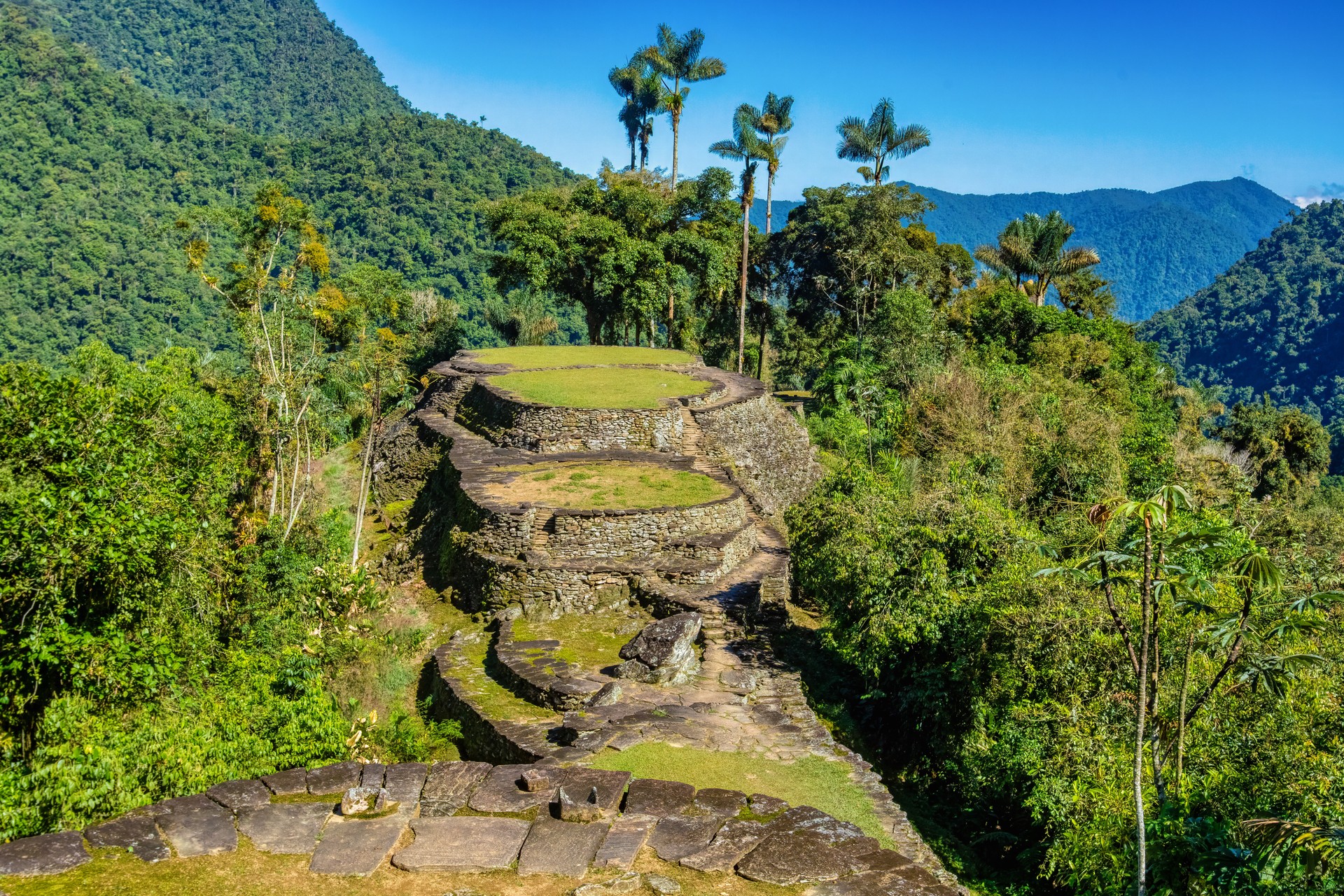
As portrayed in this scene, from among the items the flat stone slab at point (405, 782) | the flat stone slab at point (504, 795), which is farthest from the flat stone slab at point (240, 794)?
the flat stone slab at point (504, 795)

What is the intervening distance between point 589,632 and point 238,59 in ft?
396

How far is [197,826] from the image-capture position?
16.7ft

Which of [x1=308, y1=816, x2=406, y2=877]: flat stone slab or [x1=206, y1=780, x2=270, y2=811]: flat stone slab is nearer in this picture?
[x1=308, y1=816, x2=406, y2=877]: flat stone slab

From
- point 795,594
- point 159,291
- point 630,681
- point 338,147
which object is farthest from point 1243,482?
point 338,147

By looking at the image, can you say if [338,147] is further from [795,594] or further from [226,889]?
[226,889]

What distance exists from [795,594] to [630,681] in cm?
523

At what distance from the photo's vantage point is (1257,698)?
7.91 metres

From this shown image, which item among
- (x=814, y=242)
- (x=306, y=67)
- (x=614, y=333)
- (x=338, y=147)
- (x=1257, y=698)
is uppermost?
(x=306, y=67)

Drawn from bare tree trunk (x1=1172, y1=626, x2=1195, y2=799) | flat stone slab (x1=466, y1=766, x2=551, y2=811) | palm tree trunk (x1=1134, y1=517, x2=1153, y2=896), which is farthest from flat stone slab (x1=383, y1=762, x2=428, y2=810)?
bare tree trunk (x1=1172, y1=626, x2=1195, y2=799)

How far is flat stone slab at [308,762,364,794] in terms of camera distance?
18.4ft

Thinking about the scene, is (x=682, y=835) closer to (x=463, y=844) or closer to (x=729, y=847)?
(x=729, y=847)

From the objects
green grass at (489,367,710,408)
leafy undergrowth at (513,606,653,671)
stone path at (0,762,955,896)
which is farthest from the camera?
green grass at (489,367,710,408)

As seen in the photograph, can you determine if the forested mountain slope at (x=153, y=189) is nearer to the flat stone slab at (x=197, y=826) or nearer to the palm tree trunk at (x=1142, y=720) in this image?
the flat stone slab at (x=197, y=826)

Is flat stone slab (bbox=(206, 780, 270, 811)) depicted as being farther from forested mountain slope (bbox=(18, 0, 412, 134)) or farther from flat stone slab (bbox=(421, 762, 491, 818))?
forested mountain slope (bbox=(18, 0, 412, 134))
